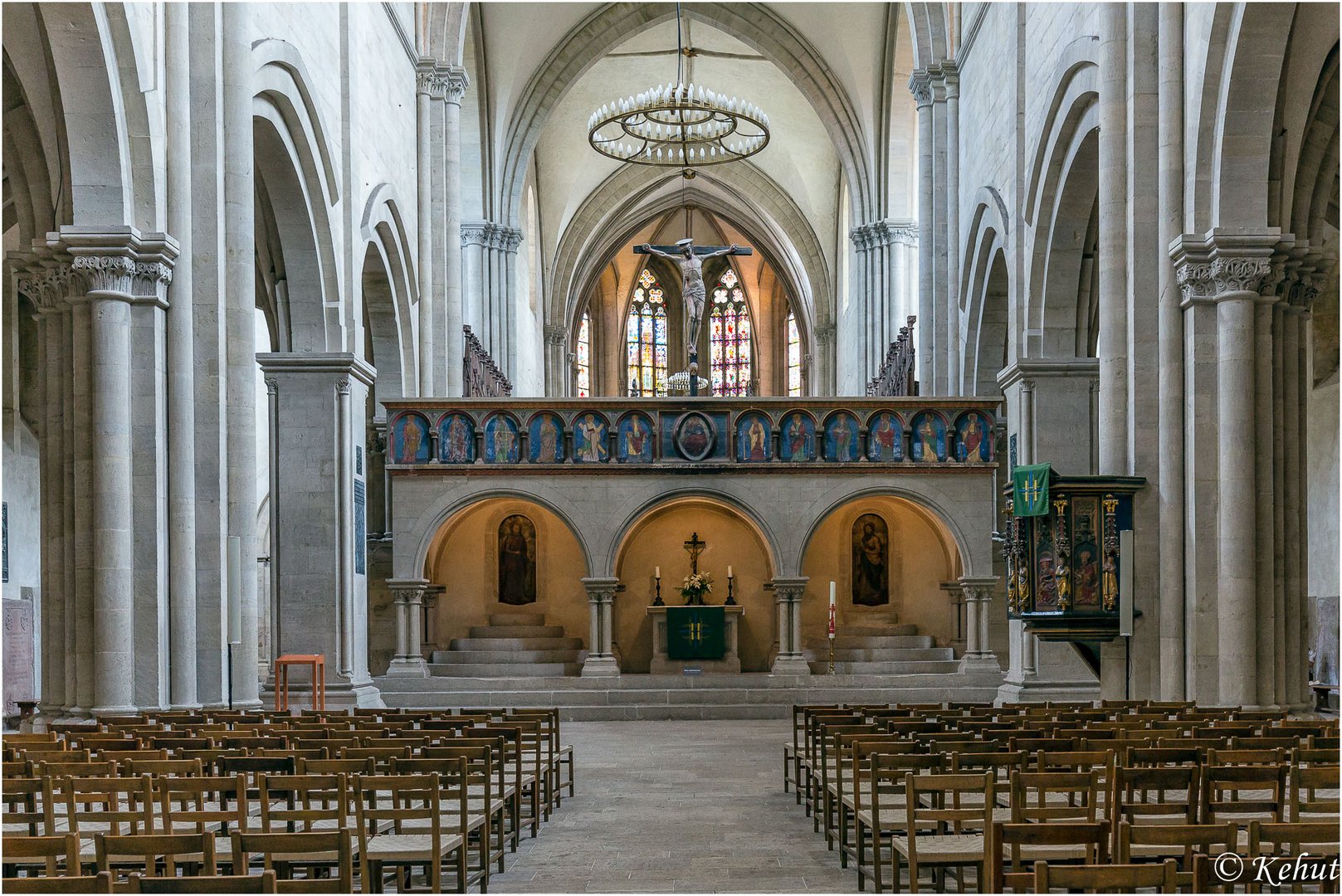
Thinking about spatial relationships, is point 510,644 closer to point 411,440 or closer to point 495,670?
point 495,670

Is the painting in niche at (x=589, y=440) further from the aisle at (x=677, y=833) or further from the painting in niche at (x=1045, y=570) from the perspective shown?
the painting in niche at (x=1045, y=570)

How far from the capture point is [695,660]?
24.6m

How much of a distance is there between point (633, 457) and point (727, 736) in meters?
6.53

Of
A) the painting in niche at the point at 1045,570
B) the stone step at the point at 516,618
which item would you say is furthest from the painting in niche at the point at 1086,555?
the stone step at the point at 516,618

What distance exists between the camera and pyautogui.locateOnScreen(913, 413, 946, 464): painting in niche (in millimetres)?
23297

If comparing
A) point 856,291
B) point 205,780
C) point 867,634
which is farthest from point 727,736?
point 856,291

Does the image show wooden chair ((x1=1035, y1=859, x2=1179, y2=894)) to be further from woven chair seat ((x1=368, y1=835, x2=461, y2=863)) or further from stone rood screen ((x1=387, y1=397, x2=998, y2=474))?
stone rood screen ((x1=387, y1=397, x2=998, y2=474))

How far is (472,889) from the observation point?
832 cm

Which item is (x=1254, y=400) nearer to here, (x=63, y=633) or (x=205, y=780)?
(x=205, y=780)

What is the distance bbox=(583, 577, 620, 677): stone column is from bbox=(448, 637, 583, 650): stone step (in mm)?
2149

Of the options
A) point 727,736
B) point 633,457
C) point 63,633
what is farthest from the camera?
point 633,457

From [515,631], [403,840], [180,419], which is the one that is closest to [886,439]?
[515,631]

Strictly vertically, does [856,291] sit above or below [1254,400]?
above

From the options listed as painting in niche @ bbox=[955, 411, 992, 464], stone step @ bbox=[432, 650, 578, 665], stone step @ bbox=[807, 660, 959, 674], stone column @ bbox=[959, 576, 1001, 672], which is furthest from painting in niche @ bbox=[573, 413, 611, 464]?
stone column @ bbox=[959, 576, 1001, 672]
